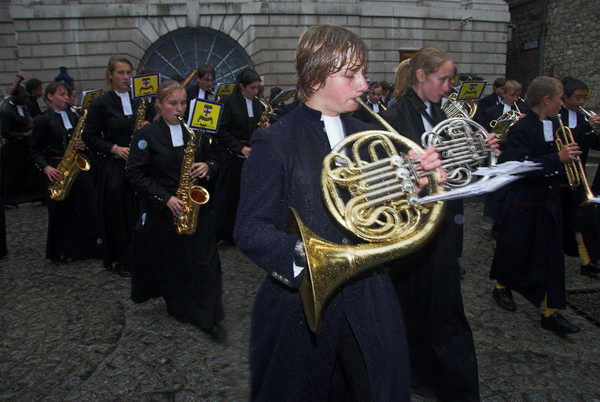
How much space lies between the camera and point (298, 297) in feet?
6.59

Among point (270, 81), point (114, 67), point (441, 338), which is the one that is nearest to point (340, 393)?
point (441, 338)

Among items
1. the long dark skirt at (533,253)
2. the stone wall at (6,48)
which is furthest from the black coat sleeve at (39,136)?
the stone wall at (6,48)

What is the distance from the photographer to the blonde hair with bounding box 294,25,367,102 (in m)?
2.02

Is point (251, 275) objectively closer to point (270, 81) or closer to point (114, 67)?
point (114, 67)

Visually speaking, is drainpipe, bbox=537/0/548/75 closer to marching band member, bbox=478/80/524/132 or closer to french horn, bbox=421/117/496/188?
marching band member, bbox=478/80/524/132

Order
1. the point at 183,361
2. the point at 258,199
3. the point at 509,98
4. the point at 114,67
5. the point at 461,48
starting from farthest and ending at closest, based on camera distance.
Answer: the point at 461,48 → the point at 509,98 → the point at 114,67 → the point at 183,361 → the point at 258,199

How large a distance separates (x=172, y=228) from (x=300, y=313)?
2.59m

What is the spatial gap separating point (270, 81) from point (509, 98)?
1200cm

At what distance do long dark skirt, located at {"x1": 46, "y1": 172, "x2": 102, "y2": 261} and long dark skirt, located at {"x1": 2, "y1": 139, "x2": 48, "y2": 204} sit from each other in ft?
13.0

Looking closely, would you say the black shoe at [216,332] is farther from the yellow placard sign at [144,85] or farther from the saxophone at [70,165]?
the saxophone at [70,165]

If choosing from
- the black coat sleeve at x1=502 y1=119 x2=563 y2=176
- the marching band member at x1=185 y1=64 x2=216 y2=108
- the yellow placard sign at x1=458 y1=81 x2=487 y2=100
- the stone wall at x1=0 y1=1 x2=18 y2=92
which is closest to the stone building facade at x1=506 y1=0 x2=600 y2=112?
the yellow placard sign at x1=458 y1=81 x2=487 y2=100

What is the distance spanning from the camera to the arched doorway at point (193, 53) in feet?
60.4

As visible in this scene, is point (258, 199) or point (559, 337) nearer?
point (258, 199)

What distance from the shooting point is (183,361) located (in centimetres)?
380
